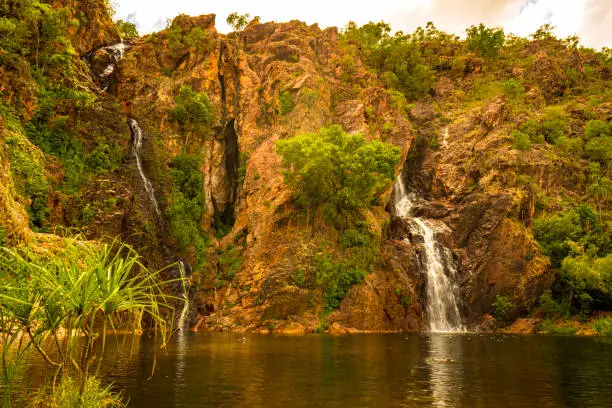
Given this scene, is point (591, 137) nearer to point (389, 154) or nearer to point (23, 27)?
point (389, 154)

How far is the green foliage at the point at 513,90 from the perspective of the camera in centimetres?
8681

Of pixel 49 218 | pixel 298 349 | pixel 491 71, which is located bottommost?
pixel 298 349

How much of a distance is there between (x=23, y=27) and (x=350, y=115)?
40.1m

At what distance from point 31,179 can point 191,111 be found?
1088 inches

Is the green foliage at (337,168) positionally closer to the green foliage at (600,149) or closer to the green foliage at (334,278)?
the green foliage at (334,278)

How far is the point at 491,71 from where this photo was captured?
328ft

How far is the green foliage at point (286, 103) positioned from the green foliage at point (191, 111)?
9900 millimetres

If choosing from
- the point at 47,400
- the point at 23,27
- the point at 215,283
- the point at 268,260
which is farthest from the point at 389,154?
the point at 47,400

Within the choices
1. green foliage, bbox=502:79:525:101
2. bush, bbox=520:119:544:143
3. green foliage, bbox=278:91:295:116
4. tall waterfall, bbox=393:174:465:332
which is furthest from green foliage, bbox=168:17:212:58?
green foliage, bbox=502:79:525:101

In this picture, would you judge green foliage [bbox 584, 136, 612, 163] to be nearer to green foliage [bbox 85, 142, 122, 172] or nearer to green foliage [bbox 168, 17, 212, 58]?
green foliage [bbox 168, 17, 212, 58]

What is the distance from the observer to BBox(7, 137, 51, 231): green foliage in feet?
117

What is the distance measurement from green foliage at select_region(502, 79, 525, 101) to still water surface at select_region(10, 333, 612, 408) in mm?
69693

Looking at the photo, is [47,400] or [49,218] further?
[49,218]

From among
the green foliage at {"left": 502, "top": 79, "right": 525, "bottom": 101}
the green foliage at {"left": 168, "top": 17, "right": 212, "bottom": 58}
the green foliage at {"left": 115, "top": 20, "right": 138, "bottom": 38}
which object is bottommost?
the green foliage at {"left": 168, "top": 17, "right": 212, "bottom": 58}
